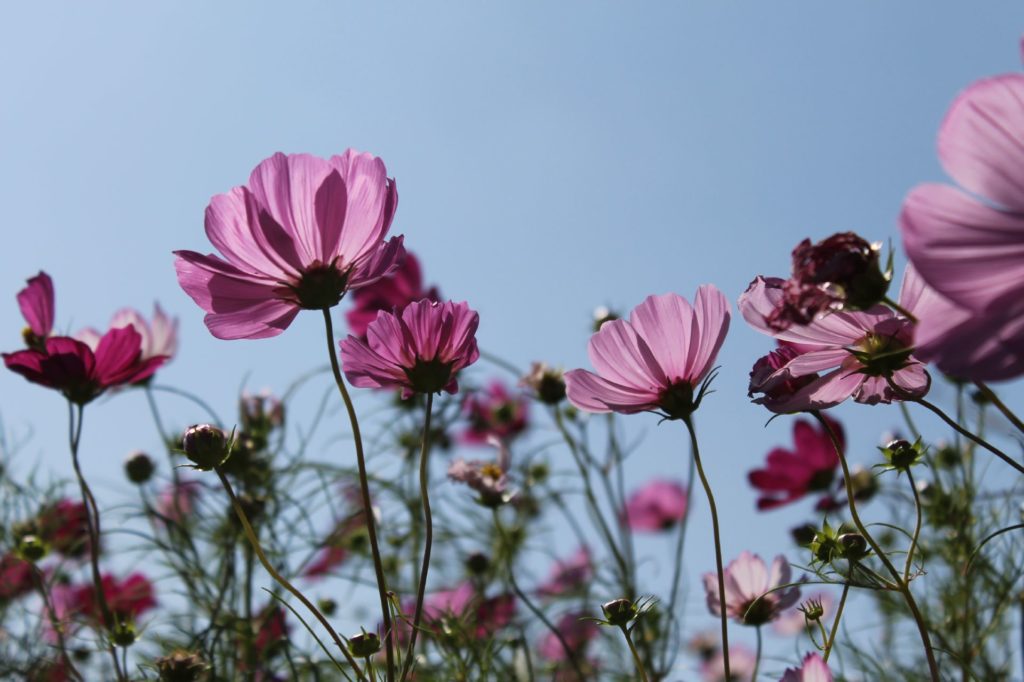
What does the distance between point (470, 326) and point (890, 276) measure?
0.23m

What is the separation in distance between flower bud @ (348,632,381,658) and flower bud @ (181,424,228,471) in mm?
122

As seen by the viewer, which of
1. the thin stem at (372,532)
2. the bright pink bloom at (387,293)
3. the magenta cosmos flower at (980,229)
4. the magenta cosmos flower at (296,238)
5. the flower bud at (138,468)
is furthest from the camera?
the bright pink bloom at (387,293)

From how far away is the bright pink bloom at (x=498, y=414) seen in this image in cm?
171

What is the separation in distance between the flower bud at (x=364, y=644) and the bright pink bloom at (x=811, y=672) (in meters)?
0.21

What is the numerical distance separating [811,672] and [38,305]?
2.23ft

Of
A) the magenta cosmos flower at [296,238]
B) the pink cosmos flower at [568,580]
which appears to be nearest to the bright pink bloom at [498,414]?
the pink cosmos flower at [568,580]

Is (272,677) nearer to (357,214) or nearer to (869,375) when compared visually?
(357,214)

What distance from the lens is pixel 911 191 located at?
30 centimetres

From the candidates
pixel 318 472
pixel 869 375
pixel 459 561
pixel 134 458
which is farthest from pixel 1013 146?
pixel 459 561

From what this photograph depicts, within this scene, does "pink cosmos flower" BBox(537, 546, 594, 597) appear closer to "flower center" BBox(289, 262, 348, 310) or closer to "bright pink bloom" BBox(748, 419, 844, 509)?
"bright pink bloom" BBox(748, 419, 844, 509)

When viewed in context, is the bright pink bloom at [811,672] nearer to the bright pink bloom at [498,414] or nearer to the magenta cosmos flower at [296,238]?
the magenta cosmos flower at [296,238]

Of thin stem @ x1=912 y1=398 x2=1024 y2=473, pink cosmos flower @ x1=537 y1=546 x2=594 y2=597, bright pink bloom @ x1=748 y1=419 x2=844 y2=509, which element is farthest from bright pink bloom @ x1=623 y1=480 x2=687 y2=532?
thin stem @ x1=912 y1=398 x2=1024 y2=473

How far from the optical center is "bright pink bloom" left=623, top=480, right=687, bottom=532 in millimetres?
2207

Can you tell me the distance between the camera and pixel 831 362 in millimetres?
480
